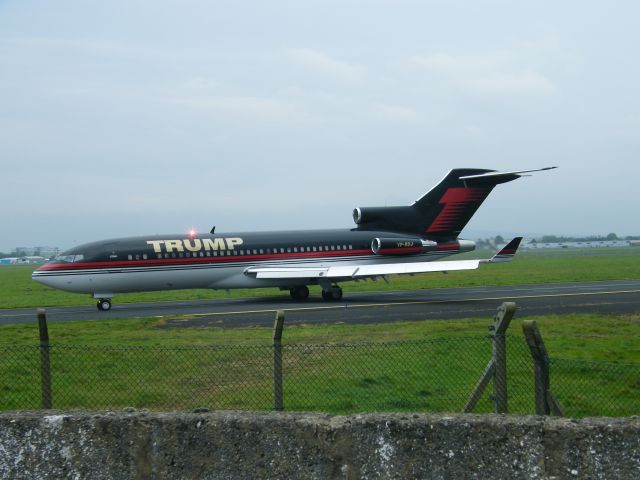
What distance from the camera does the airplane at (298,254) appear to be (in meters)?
29.3

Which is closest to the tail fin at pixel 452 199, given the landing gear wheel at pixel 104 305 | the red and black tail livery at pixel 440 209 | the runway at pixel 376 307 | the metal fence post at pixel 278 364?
the red and black tail livery at pixel 440 209

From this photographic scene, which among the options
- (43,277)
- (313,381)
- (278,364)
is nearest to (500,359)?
(278,364)

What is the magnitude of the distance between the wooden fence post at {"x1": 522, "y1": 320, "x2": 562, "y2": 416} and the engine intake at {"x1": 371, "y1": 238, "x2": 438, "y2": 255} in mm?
27285

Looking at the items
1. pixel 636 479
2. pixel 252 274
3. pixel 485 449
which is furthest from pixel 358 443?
pixel 252 274

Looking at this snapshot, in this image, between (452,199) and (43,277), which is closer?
(43,277)

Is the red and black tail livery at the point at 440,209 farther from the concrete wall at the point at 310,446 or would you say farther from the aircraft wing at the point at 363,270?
the concrete wall at the point at 310,446

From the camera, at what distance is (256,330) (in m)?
20.2

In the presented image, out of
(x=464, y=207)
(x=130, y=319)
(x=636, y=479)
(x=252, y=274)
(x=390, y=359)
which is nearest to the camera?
(x=636, y=479)

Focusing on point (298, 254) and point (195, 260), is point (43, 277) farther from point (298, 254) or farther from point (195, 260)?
point (298, 254)

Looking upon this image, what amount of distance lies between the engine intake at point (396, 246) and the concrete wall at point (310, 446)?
1155 inches

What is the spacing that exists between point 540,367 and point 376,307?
20537 mm

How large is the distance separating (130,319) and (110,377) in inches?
530

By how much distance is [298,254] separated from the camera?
111ft

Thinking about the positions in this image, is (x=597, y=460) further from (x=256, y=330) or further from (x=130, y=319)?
(x=130, y=319)
